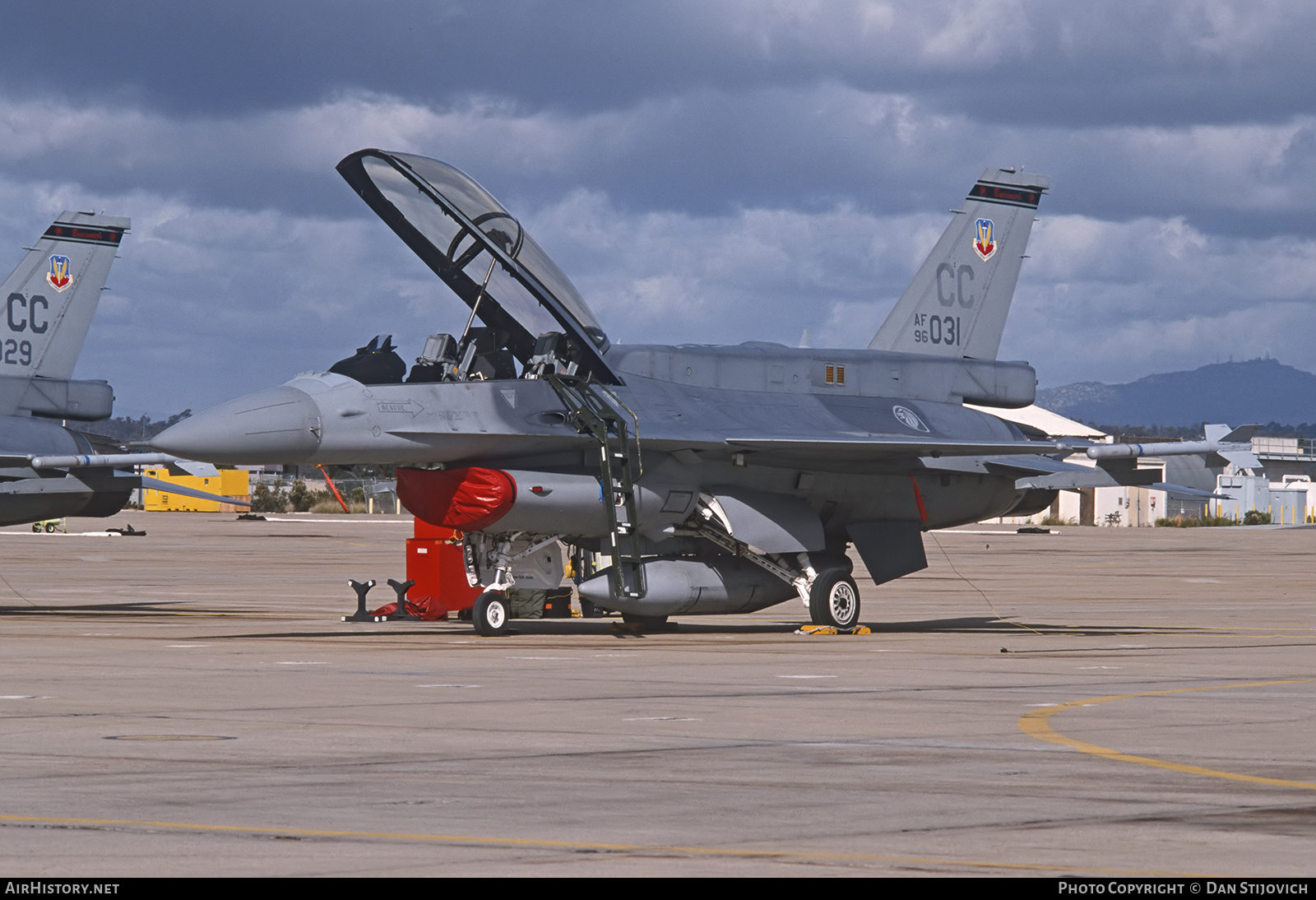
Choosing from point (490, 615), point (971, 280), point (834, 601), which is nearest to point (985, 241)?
point (971, 280)

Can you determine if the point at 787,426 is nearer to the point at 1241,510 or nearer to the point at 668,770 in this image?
the point at 668,770

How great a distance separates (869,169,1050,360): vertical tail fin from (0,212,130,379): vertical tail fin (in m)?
12.7

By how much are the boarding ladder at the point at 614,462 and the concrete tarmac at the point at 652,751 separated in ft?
2.94

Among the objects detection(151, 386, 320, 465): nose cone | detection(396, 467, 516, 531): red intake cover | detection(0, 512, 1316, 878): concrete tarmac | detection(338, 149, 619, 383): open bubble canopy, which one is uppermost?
detection(338, 149, 619, 383): open bubble canopy

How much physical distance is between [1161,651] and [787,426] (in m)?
5.62

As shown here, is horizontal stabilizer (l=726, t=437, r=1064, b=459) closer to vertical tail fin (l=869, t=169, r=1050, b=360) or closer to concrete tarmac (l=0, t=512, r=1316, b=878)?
concrete tarmac (l=0, t=512, r=1316, b=878)

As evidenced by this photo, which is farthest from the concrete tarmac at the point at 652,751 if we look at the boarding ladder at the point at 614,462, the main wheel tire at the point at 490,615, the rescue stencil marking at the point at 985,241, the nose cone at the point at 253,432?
the rescue stencil marking at the point at 985,241

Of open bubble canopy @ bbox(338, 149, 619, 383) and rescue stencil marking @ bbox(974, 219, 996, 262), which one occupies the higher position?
rescue stencil marking @ bbox(974, 219, 996, 262)

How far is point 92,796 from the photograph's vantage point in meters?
7.39

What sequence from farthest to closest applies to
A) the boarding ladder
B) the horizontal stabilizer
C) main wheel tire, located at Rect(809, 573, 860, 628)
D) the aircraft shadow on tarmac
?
main wheel tire, located at Rect(809, 573, 860, 628) → the aircraft shadow on tarmac → the horizontal stabilizer → the boarding ladder

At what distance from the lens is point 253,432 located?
1716cm

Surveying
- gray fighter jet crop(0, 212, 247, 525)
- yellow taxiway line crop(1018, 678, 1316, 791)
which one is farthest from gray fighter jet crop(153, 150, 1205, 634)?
yellow taxiway line crop(1018, 678, 1316, 791)

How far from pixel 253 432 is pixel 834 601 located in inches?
301

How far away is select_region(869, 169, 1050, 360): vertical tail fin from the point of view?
2409 cm
